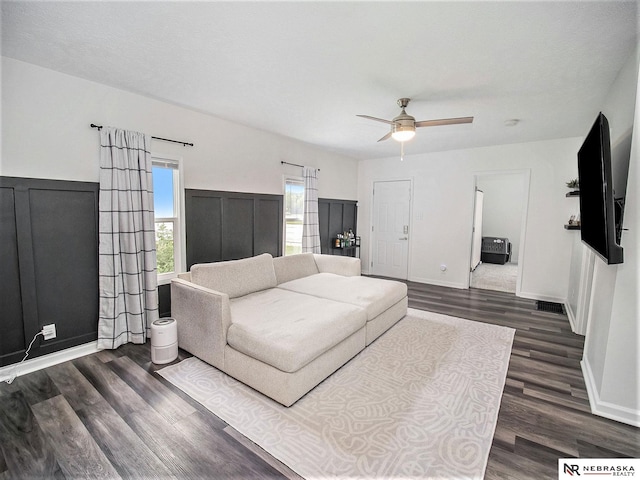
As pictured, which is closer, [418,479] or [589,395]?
[418,479]

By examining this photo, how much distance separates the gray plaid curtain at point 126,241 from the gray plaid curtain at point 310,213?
2515 mm

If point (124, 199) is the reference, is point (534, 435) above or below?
below

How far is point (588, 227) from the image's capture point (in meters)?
2.35

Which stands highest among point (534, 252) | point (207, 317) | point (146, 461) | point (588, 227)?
point (588, 227)

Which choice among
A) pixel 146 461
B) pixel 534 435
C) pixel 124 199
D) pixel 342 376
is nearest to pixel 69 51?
pixel 124 199

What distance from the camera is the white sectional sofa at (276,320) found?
219cm

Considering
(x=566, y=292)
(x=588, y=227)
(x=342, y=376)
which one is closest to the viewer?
(x=588, y=227)

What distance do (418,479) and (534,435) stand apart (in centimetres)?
90

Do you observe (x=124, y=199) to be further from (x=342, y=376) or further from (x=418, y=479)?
(x=418, y=479)

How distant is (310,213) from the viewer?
516cm

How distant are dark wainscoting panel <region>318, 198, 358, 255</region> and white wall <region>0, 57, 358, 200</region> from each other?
5.17 feet

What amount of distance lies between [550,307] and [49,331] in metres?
6.18

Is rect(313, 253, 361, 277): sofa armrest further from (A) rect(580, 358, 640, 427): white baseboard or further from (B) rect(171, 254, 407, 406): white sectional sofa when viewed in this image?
(A) rect(580, 358, 640, 427): white baseboard

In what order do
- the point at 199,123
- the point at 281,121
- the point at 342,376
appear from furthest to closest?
the point at 281,121
the point at 199,123
the point at 342,376
